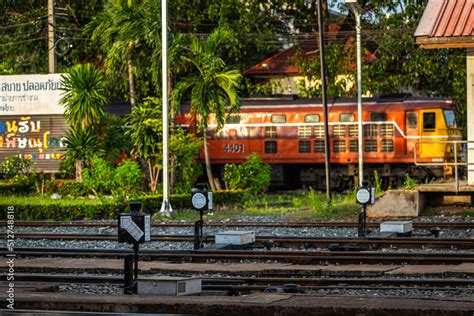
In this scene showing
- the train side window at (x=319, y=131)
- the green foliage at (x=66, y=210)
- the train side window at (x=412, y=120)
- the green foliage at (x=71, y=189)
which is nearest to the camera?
the green foliage at (x=66, y=210)

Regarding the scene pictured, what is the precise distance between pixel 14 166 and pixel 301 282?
1906cm

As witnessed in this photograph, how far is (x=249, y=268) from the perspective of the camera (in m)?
14.8

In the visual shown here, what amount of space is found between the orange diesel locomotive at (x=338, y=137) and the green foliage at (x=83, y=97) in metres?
6.27

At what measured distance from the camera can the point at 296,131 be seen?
1485 inches

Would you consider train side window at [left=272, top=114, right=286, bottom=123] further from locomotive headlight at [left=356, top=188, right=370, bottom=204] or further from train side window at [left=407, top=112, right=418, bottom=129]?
locomotive headlight at [left=356, top=188, right=370, bottom=204]

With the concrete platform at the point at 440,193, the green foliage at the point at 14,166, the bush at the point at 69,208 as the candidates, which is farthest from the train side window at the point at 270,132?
the concrete platform at the point at 440,193

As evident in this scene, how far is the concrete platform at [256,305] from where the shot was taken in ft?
33.0

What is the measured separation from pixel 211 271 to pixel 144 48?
782 inches

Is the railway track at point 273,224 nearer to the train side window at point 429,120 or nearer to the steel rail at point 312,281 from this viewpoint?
the steel rail at point 312,281

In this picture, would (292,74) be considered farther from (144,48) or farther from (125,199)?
(125,199)

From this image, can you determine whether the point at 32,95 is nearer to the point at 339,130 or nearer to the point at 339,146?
the point at 339,130

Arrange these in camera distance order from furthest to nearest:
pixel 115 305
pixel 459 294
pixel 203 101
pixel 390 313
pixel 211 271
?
pixel 203 101 → pixel 211 271 → pixel 459 294 → pixel 115 305 → pixel 390 313

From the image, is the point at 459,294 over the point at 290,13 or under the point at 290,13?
under

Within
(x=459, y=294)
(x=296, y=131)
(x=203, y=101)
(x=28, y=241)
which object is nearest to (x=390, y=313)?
(x=459, y=294)
